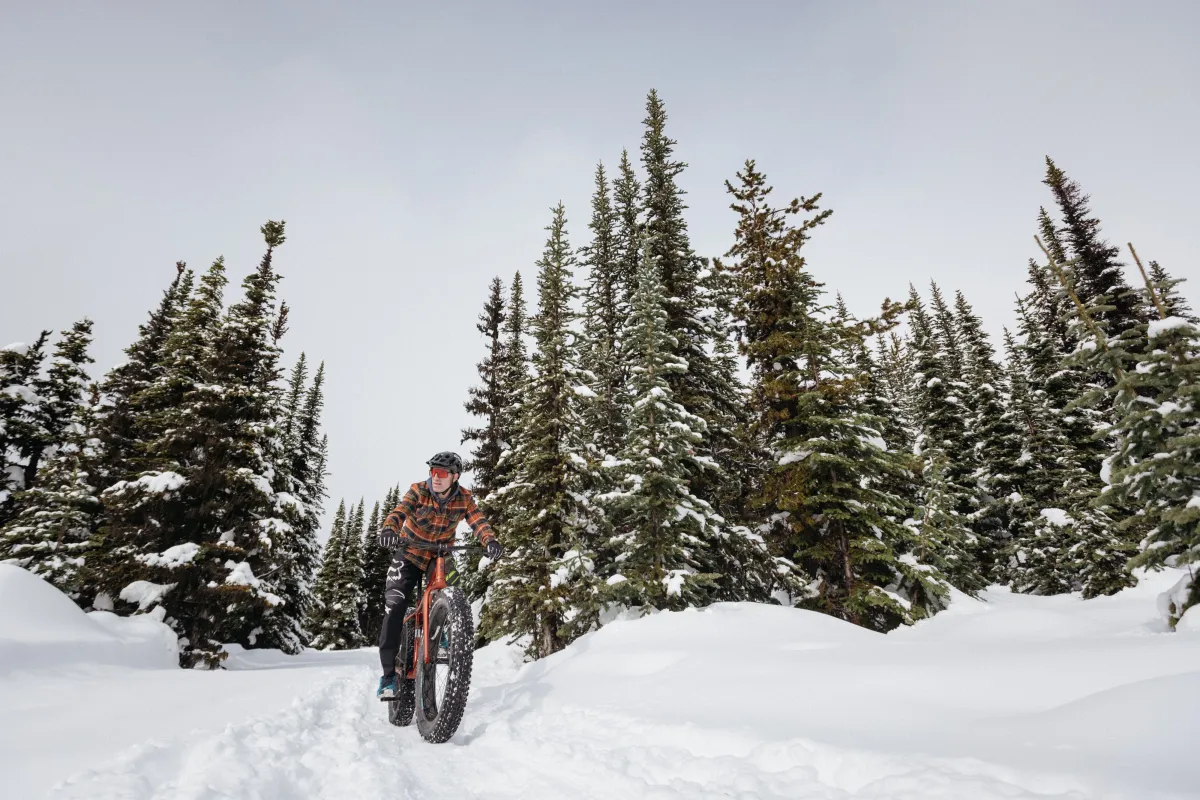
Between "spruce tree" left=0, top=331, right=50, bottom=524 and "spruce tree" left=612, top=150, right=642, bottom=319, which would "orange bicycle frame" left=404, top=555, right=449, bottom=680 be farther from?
"spruce tree" left=0, top=331, right=50, bottom=524

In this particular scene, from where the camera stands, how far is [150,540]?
47.9ft

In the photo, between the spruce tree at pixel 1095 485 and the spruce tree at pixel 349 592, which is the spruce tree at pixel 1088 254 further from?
the spruce tree at pixel 349 592

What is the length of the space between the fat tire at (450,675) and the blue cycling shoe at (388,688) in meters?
0.48

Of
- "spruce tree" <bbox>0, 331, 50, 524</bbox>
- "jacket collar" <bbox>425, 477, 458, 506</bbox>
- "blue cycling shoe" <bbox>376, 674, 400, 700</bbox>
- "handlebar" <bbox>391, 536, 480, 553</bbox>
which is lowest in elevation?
"blue cycling shoe" <bbox>376, 674, 400, 700</bbox>

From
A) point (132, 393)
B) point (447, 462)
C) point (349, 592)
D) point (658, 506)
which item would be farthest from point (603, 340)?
point (349, 592)

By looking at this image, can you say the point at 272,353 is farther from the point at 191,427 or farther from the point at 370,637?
the point at 370,637

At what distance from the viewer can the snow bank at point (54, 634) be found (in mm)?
7094

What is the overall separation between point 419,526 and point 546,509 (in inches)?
329

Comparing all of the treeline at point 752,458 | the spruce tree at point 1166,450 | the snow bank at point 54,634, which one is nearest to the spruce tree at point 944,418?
the treeline at point 752,458

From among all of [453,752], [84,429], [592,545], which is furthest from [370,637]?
[453,752]

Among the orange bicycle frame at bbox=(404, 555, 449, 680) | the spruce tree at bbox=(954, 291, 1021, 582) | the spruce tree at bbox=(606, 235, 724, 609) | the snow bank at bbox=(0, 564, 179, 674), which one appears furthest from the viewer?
the spruce tree at bbox=(954, 291, 1021, 582)

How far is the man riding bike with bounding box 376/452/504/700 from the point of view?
19.3 feet

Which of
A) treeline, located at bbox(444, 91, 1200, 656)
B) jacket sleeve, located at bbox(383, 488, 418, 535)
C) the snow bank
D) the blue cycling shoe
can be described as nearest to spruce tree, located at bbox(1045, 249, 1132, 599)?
treeline, located at bbox(444, 91, 1200, 656)

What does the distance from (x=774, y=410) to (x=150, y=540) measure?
17304 mm
